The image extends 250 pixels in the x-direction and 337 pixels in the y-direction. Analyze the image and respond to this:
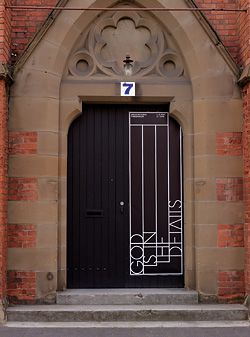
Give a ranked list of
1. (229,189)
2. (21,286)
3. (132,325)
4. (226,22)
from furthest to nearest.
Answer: (226,22) < (229,189) < (21,286) < (132,325)

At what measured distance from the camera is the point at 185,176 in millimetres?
6992

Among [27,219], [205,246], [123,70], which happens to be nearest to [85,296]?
[27,219]

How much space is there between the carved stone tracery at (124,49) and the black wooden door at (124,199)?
0.57m

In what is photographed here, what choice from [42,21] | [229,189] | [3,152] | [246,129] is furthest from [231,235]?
[42,21]

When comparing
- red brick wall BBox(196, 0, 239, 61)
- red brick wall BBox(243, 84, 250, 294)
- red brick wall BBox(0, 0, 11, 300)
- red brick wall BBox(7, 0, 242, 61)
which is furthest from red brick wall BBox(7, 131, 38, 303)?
red brick wall BBox(196, 0, 239, 61)

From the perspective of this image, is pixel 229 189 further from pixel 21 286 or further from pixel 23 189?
pixel 21 286

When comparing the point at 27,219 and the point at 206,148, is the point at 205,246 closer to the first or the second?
the point at 206,148

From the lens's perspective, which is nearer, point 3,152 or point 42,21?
point 3,152

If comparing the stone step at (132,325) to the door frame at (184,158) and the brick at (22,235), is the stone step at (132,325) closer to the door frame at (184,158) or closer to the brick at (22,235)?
the door frame at (184,158)

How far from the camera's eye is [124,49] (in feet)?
23.4

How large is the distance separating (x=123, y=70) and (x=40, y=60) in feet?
4.10

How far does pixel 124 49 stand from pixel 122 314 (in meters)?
3.90

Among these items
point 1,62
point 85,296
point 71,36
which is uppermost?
point 71,36

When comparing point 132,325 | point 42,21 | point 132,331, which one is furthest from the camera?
point 42,21
